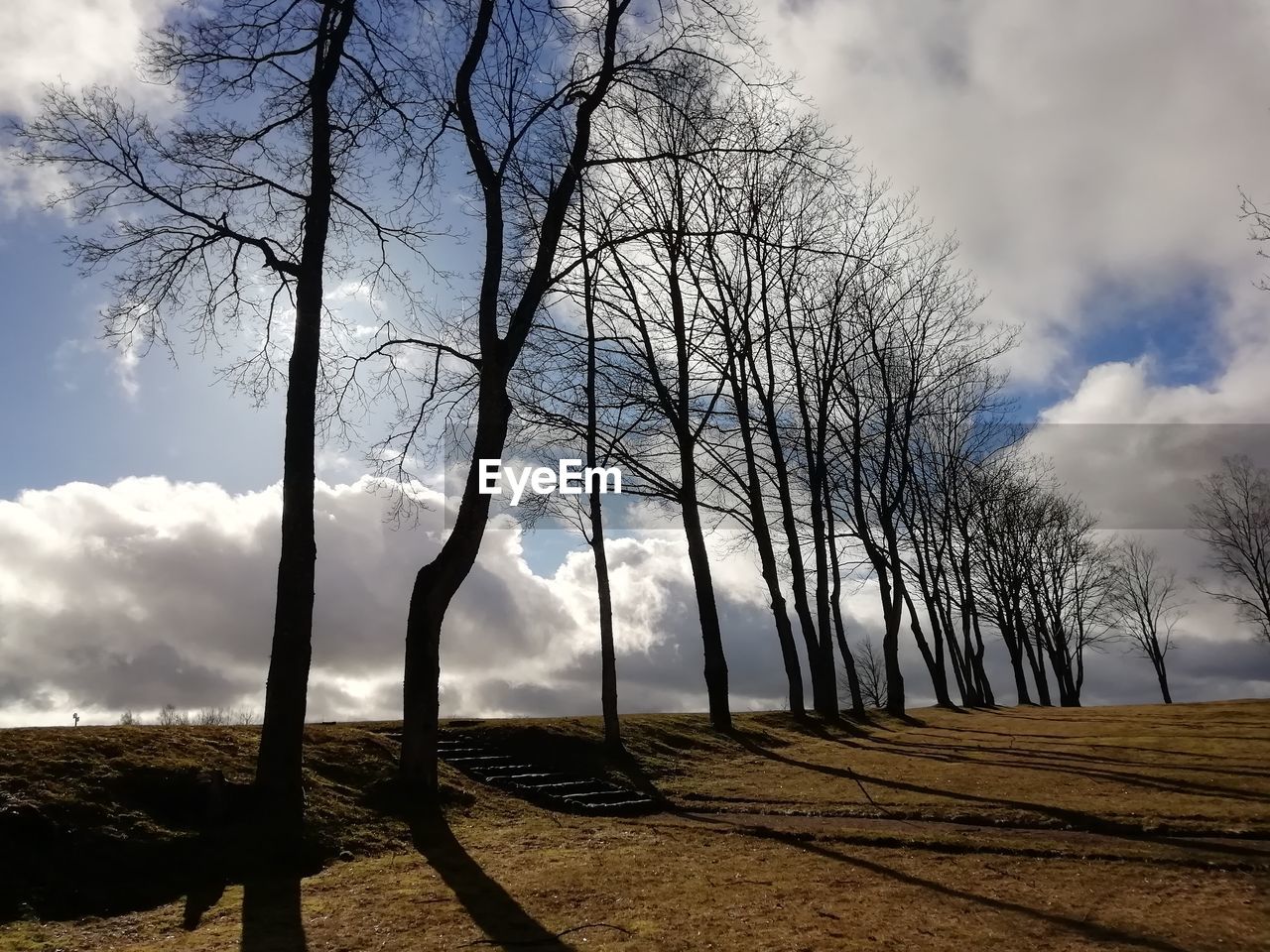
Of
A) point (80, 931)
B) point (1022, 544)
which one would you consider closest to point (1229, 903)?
point (80, 931)

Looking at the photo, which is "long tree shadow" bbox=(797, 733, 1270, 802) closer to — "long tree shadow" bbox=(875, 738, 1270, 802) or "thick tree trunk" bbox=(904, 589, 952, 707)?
"long tree shadow" bbox=(875, 738, 1270, 802)

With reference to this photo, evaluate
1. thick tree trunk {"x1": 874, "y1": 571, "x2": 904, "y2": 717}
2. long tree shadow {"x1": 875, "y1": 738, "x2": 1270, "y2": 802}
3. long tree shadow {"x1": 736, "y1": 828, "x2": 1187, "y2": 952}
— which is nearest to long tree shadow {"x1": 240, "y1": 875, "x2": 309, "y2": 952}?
long tree shadow {"x1": 736, "y1": 828, "x2": 1187, "y2": 952}

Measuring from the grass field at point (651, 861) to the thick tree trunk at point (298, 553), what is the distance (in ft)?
2.31

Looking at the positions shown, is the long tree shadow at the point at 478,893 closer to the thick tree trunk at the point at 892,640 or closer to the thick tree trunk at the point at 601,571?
the thick tree trunk at the point at 601,571

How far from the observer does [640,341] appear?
22672mm

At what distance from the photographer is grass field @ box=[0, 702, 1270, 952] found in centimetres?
641

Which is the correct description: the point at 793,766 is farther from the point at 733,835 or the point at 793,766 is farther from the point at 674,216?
the point at 674,216

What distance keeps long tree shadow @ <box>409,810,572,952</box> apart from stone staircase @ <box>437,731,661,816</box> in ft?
8.14

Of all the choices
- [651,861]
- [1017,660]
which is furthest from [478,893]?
[1017,660]

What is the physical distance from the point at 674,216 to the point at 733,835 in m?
15.7

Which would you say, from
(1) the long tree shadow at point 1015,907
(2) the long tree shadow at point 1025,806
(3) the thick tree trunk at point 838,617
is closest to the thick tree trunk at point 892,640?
(3) the thick tree trunk at point 838,617

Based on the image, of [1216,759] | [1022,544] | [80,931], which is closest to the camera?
[80,931]

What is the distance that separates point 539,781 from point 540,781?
0.7 inches

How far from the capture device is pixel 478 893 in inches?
311
